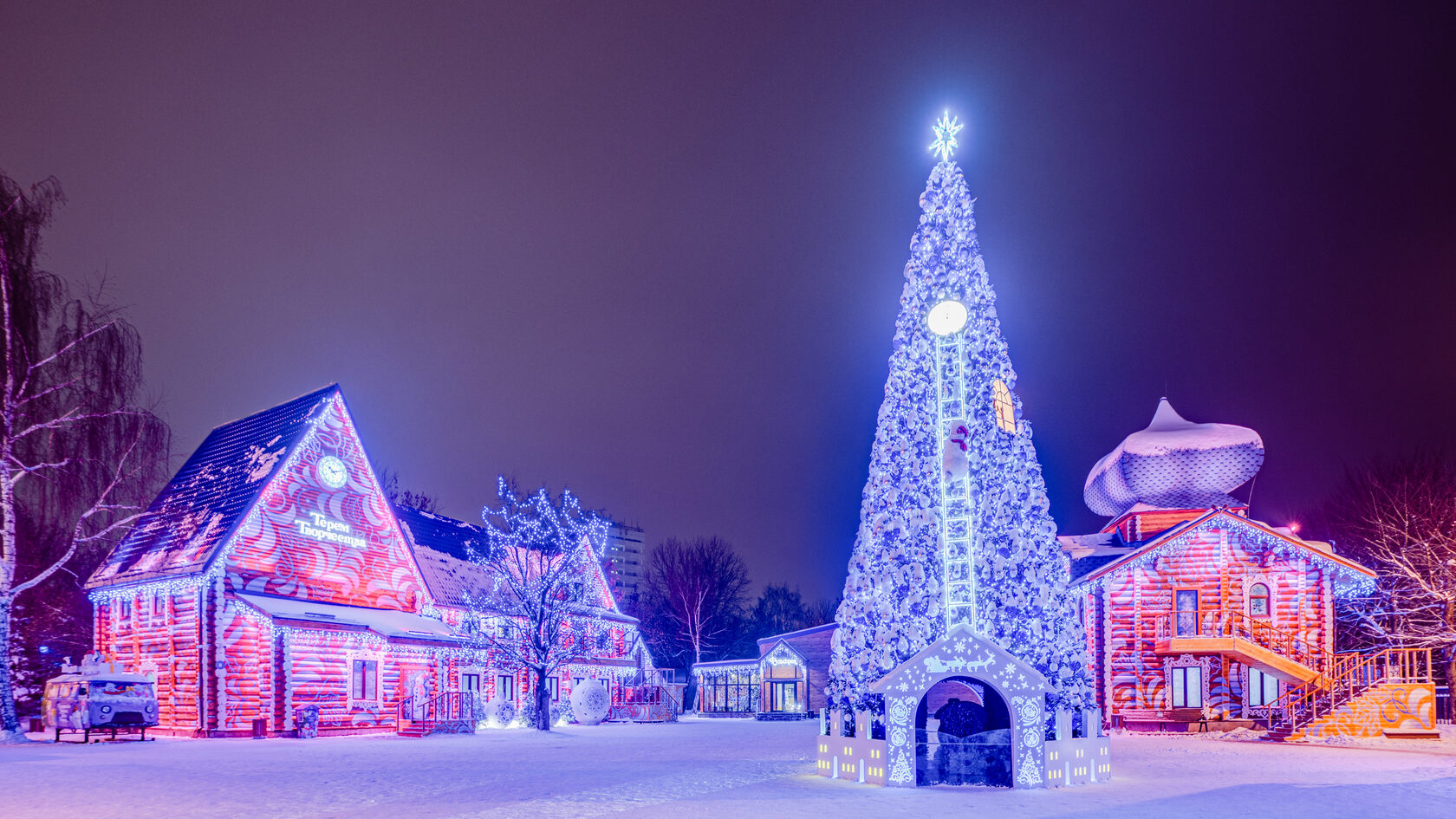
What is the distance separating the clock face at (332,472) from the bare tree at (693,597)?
38.9m

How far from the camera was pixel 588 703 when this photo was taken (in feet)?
132

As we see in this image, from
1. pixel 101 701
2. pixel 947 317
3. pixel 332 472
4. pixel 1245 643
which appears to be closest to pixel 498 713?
pixel 332 472

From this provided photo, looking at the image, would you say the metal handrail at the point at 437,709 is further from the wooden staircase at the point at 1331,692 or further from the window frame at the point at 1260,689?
the window frame at the point at 1260,689

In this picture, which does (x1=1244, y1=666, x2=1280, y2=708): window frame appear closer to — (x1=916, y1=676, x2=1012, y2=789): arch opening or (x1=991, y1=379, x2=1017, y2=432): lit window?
(x1=916, y1=676, x2=1012, y2=789): arch opening

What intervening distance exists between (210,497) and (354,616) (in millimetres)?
5764

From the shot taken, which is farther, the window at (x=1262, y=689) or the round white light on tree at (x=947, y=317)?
the window at (x=1262, y=689)

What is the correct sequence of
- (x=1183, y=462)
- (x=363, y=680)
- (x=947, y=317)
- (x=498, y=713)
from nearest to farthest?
(x=947, y=317) < (x=363, y=680) < (x=498, y=713) < (x=1183, y=462)

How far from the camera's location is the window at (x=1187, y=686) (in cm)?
3512

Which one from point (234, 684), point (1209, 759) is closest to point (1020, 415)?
point (1209, 759)

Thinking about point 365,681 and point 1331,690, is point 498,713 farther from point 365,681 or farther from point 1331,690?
point 1331,690

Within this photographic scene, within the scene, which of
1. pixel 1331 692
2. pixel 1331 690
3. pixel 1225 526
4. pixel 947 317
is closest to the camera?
pixel 947 317

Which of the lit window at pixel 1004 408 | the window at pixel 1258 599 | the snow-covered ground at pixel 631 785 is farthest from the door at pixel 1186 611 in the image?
the lit window at pixel 1004 408

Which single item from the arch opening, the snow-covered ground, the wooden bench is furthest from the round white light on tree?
the wooden bench

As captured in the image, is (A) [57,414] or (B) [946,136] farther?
(A) [57,414]
